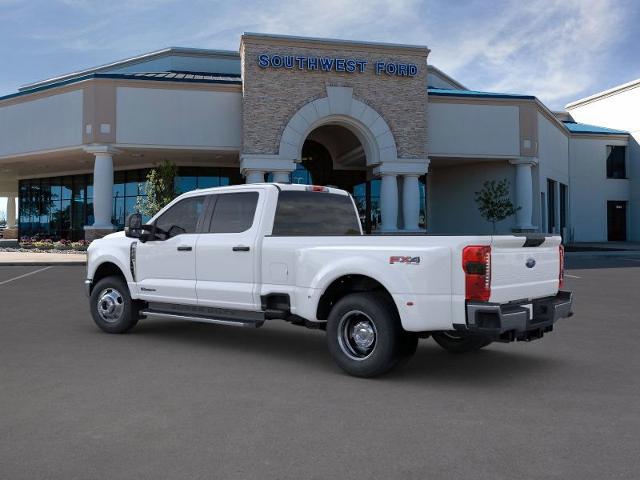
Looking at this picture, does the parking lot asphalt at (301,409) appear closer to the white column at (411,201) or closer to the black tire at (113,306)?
the black tire at (113,306)

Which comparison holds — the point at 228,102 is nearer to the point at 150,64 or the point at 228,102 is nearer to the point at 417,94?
the point at 417,94

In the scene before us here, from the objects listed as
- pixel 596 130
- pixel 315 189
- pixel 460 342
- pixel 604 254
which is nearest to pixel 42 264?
pixel 315 189

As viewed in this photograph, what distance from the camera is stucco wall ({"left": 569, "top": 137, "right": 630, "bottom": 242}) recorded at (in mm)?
42438

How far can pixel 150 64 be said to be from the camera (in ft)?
132

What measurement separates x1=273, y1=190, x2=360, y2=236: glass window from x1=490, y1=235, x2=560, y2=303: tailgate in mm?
2602

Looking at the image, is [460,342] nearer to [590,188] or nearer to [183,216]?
[183,216]

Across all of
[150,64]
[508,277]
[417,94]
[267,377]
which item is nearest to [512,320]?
[508,277]

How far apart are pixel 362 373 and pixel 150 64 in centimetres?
3844

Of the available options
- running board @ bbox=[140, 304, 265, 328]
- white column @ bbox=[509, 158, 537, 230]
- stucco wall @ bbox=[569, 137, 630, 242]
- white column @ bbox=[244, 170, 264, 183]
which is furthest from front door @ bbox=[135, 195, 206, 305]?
stucco wall @ bbox=[569, 137, 630, 242]

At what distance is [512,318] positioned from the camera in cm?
556

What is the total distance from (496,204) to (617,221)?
18074mm

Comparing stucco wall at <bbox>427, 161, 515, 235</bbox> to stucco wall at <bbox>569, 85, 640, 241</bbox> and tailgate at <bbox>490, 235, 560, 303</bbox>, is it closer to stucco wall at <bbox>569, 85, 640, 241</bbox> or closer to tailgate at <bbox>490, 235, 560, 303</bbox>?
stucco wall at <bbox>569, 85, 640, 241</bbox>

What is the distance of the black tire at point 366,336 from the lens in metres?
5.95

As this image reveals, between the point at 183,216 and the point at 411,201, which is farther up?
the point at 411,201
